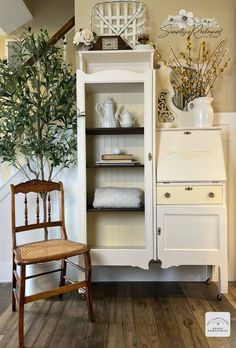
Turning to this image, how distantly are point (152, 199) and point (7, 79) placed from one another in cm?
140

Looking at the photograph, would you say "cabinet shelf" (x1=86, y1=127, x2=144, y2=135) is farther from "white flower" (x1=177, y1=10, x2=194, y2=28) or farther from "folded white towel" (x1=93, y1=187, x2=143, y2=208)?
"white flower" (x1=177, y1=10, x2=194, y2=28)

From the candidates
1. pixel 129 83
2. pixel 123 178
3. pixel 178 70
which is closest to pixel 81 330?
pixel 123 178

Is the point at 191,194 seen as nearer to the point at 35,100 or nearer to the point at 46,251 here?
the point at 46,251

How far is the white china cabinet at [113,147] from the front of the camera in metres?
2.35

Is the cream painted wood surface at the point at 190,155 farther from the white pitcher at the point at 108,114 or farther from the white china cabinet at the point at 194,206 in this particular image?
the white pitcher at the point at 108,114

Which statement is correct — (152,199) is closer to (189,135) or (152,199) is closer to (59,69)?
(189,135)

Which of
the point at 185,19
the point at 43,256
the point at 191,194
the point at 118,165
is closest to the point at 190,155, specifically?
the point at 191,194

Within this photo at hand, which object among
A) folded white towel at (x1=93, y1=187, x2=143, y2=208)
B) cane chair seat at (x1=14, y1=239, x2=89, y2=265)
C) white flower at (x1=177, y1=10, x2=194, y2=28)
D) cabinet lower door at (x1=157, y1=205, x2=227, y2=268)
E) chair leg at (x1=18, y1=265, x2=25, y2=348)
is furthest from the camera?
white flower at (x1=177, y1=10, x2=194, y2=28)

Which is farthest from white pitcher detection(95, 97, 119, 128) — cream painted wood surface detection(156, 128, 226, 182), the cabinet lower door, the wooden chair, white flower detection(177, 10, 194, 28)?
white flower detection(177, 10, 194, 28)

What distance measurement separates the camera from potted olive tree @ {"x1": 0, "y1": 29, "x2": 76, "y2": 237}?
234cm

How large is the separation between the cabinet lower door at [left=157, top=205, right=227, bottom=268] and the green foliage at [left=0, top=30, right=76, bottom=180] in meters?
0.96

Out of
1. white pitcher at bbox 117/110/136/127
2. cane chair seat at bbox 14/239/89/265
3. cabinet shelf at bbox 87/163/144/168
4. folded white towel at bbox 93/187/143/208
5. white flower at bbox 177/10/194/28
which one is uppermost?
white flower at bbox 177/10/194/28

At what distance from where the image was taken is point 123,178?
8.71ft

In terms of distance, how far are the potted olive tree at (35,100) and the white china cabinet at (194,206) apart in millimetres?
839
